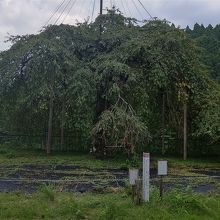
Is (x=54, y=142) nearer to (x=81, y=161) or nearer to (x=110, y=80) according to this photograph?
(x=110, y=80)

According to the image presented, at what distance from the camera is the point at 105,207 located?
8211mm

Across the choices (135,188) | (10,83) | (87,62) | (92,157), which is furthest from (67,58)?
(135,188)

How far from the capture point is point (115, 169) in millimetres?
16328

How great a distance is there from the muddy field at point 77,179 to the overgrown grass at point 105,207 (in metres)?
1.62

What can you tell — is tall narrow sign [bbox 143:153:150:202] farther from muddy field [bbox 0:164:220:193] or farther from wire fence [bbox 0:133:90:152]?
wire fence [bbox 0:133:90:152]

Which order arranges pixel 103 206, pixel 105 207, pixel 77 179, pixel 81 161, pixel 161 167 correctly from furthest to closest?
pixel 81 161 → pixel 77 179 → pixel 161 167 → pixel 103 206 → pixel 105 207

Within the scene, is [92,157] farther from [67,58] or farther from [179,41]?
[179,41]

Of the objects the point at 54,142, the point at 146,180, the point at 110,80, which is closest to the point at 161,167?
the point at 146,180

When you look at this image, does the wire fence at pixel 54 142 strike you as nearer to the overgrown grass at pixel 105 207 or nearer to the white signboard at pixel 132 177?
the overgrown grass at pixel 105 207

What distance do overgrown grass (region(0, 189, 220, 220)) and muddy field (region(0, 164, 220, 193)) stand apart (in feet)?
5.32

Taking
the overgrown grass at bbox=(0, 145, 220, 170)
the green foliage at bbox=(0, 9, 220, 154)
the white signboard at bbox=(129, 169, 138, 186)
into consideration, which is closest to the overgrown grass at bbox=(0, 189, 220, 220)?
the white signboard at bbox=(129, 169, 138, 186)

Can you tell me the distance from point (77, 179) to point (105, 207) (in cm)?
478

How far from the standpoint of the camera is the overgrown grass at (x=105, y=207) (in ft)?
25.7

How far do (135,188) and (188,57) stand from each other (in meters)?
13.5
